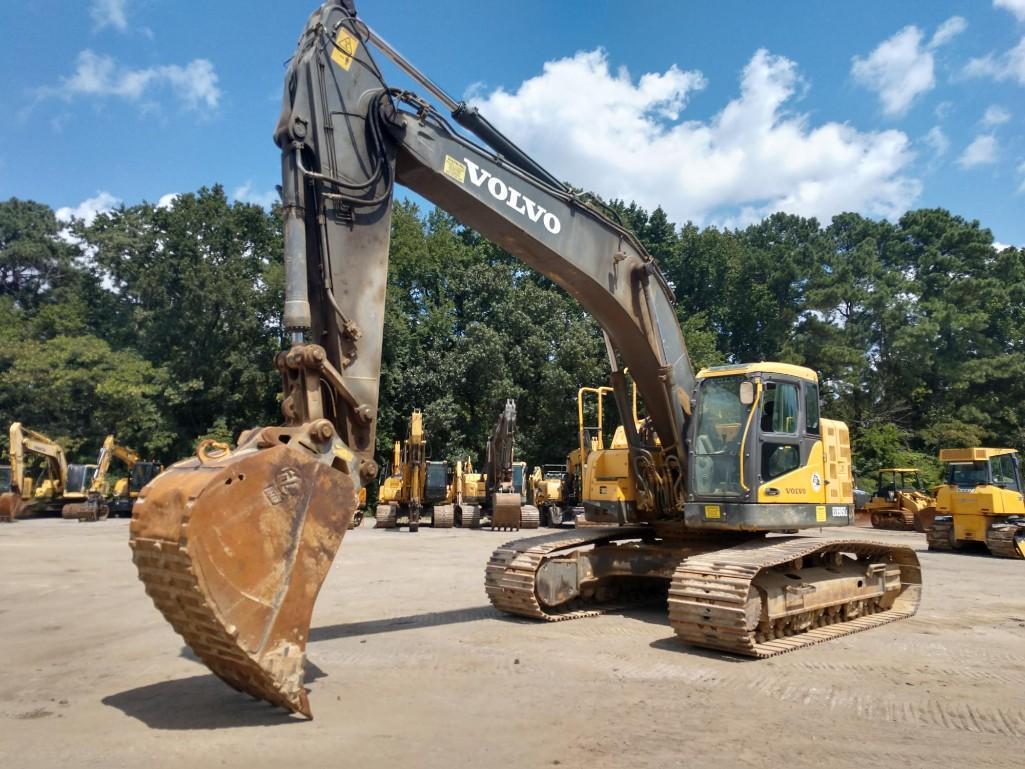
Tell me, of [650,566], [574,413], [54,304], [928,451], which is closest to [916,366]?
[928,451]

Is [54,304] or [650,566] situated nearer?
[650,566]

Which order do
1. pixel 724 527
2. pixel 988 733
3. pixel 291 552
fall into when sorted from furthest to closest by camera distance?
1. pixel 724 527
2. pixel 988 733
3. pixel 291 552

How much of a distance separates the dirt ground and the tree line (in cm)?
2839

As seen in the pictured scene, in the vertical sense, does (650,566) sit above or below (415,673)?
above

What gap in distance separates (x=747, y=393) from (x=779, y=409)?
1.72 ft

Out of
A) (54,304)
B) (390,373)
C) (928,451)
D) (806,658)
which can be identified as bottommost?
(806,658)

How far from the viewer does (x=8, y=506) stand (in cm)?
2998

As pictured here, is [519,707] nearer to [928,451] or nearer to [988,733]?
[988,733]

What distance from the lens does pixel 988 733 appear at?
5.41 metres

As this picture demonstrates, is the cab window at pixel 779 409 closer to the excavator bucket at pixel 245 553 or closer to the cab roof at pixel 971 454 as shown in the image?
the excavator bucket at pixel 245 553

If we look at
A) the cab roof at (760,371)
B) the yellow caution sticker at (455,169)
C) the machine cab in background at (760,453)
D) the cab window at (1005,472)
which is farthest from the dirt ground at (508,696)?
the cab window at (1005,472)

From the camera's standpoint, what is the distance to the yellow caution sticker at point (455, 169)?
725 cm

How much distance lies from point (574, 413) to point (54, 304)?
35.0 meters

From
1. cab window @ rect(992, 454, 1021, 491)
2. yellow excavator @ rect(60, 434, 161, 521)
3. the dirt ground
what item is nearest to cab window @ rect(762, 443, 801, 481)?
the dirt ground
